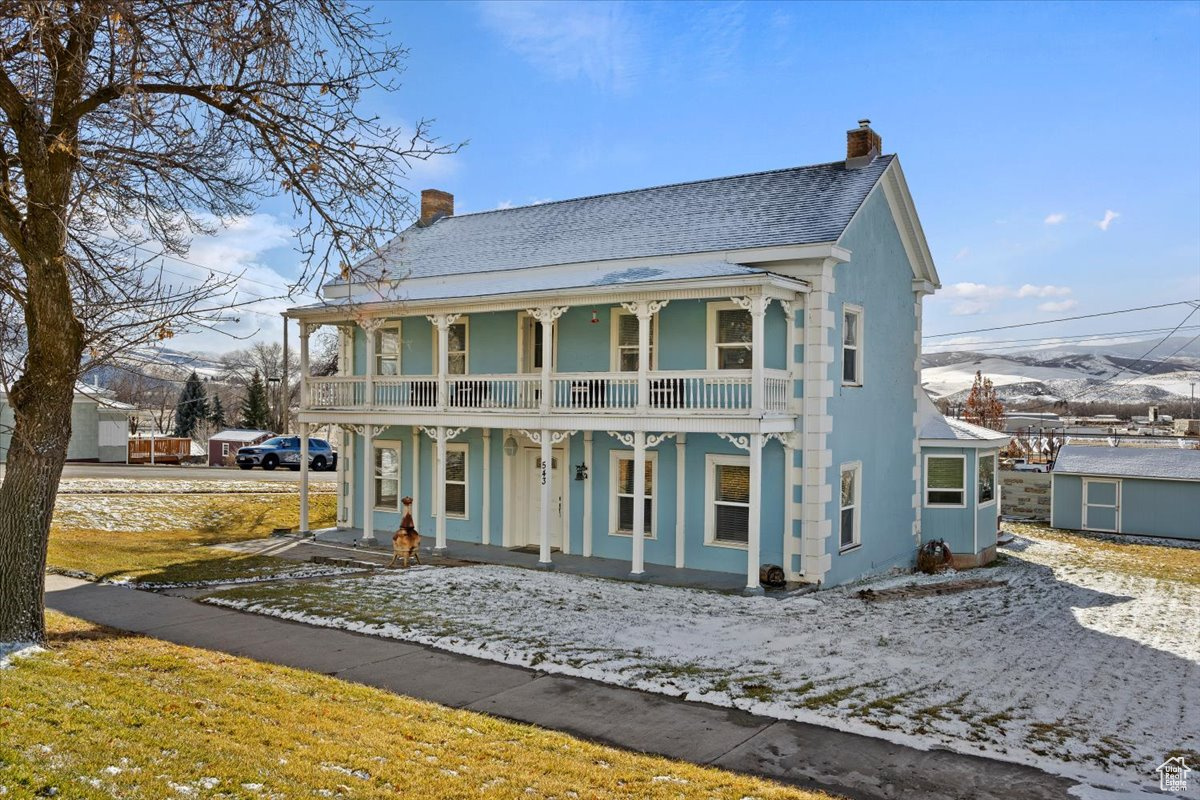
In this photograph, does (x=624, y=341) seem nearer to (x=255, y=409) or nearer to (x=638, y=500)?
(x=638, y=500)

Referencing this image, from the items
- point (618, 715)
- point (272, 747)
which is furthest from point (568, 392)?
point (272, 747)

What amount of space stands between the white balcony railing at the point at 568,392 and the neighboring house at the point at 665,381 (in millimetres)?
65

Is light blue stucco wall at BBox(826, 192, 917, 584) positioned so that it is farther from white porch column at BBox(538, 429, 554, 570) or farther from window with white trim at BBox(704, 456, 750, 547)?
white porch column at BBox(538, 429, 554, 570)

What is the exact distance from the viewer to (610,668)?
409 inches

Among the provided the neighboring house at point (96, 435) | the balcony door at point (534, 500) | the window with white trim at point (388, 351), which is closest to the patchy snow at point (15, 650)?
the balcony door at point (534, 500)

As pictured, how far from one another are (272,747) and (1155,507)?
31.7 metres

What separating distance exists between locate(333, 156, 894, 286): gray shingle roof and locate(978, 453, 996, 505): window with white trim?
28.1 feet

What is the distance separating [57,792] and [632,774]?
4029mm

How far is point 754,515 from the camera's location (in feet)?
51.9

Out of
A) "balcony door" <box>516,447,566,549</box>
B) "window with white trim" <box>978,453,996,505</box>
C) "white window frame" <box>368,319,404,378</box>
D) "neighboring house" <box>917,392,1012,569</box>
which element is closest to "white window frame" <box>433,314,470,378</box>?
"white window frame" <box>368,319,404,378</box>

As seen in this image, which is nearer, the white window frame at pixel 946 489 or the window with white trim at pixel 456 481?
the window with white trim at pixel 456 481

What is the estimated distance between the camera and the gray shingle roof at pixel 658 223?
18078 mm

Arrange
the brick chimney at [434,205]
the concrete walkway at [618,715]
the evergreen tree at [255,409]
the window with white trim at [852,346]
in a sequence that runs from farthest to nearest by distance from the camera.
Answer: the evergreen tree at [255,409]
the brick chimney at [434,205]
the window with white trim at [852,346]
the concrete walkway at [618,715]

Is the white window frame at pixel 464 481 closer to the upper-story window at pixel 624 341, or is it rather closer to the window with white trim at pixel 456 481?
the window with white trim at pixel 456 481
